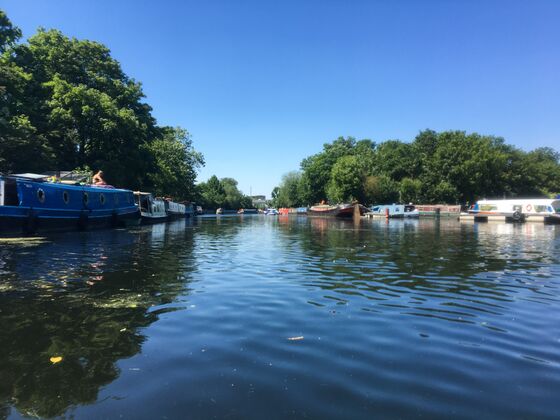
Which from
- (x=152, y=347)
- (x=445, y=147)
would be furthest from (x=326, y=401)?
(x=445, y=147)

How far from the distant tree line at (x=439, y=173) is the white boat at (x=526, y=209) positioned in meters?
25.0

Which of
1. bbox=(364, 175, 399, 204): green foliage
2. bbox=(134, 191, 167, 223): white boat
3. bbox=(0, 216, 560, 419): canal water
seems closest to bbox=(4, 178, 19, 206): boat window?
bbox=(0, 216, 560, 419): canal water

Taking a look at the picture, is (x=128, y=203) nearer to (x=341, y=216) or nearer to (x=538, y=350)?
(x=538, y=350)

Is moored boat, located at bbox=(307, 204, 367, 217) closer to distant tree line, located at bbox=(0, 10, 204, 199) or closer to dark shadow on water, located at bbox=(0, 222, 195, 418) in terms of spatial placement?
distant tree line, located at bbox=(0, 10, 204, 199)

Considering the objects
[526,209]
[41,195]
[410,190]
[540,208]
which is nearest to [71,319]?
[41,195]

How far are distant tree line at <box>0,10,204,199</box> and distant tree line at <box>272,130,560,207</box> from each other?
4528 cm

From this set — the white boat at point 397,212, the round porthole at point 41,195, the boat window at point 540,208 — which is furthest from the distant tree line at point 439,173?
the round porthole at point 41,195

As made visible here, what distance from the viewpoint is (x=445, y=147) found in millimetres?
80375

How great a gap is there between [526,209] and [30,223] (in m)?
52.5

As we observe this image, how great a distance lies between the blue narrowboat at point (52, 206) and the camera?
66.6 ft

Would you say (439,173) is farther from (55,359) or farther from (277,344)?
(55,359)

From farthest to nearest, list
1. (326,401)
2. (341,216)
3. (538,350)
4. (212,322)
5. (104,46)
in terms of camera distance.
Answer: (341,216), (104,46), (212,322), (538,350), (326,401)

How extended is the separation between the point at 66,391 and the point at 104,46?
46.6 meters

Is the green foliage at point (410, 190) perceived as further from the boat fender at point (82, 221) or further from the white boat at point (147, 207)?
the boat fender at point (82, 221)
